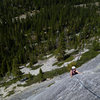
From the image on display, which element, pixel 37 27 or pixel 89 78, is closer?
pixel 89 78

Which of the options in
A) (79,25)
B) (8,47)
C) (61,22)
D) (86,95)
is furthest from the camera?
(61,22)

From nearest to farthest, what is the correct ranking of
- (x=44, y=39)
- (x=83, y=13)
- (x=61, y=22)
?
(x=44, y=39)
(x=61, y=22)
(x=83, y=13)

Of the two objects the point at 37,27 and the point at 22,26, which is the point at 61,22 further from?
the point at 22,26

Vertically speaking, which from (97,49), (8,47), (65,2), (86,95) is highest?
(65,2)

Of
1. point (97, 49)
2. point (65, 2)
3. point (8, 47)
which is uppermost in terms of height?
point (65, 2)

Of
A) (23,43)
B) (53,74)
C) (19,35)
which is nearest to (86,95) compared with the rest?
(53,74)

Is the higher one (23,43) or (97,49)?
(97,49)

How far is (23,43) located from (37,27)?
26.0 meters

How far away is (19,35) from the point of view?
9919 cm

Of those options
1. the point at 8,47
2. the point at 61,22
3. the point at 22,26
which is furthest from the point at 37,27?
the point at 8,47

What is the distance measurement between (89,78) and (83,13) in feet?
413

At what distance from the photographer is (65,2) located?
570ft

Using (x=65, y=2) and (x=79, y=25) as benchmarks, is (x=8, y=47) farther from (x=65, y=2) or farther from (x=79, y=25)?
(x=65, y=2)

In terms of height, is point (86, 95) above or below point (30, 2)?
below
